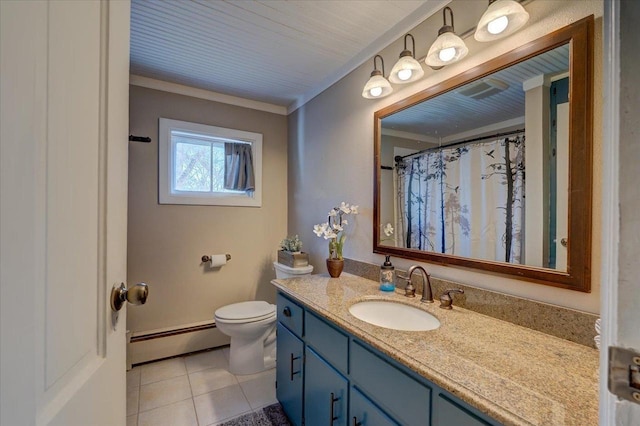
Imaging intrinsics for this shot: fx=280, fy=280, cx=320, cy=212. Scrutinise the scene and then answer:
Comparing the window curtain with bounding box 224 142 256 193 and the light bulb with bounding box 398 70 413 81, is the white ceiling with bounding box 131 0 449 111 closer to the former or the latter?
the light bulb with bounding box 398 70 413 81

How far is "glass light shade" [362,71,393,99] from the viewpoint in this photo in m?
1.63

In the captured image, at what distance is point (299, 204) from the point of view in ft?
8.98

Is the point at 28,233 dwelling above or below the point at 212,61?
below

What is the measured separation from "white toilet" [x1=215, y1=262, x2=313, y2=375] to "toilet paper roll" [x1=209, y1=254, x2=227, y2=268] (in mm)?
448

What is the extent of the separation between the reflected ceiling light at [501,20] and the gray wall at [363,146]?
0.21 feet

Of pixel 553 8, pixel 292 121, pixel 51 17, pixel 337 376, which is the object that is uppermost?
pixel 292 121

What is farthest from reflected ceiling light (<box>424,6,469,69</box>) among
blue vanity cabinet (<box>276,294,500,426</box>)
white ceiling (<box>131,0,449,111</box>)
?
blue vanity cabinet (<box>276,294,500,426</box>)

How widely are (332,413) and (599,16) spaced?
5.61 ft

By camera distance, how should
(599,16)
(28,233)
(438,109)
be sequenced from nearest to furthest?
1. (28,233)
2. (599,16)
3. (438,109)

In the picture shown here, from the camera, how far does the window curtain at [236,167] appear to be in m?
2.72

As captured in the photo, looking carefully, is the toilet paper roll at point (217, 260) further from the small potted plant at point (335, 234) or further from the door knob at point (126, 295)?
the door knob at point (126, 295)

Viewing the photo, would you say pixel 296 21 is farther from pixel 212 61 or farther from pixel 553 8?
pixel 553 8

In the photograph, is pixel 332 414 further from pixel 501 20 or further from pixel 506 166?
pixel 501 20

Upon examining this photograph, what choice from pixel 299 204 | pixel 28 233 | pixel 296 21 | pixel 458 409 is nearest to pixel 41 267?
pixel 28 233
